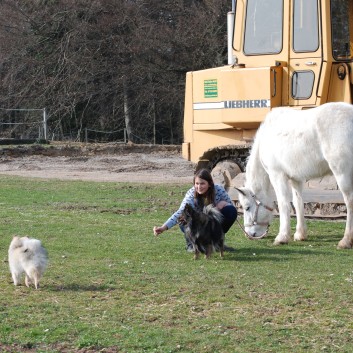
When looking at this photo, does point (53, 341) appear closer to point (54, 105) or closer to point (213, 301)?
point (213, 301)

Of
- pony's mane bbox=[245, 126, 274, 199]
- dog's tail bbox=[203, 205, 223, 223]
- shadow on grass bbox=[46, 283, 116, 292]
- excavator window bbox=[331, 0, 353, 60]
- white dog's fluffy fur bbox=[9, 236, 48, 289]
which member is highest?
excavator window bbox=[331, 0, 353, 60]

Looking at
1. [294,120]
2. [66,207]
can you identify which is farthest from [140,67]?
[294,120]

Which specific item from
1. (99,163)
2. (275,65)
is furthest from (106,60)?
(275,65)

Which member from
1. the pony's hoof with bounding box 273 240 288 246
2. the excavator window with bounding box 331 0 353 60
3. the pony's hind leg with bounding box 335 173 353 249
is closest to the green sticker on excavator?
the excavator window with bounding box 331 0 353 60

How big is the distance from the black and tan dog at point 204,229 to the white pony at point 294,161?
1.75 metres

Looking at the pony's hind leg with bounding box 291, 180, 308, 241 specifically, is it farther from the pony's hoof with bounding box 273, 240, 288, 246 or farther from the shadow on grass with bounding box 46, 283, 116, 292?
the shadow on grass with bounding box 46, 283, 116, 292

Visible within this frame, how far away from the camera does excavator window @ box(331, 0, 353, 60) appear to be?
1491cm

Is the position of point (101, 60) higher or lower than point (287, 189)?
higher

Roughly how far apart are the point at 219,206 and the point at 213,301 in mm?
2877

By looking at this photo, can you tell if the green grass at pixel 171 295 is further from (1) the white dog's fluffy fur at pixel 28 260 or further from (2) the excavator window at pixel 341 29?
(2) the excavator window at pixel 341 29

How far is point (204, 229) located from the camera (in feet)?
34.6

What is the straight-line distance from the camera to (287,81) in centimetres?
1534

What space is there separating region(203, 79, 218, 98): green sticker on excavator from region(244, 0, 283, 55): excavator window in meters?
1.03

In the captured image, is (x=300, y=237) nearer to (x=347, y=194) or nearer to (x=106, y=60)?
(x=347, y=194)
